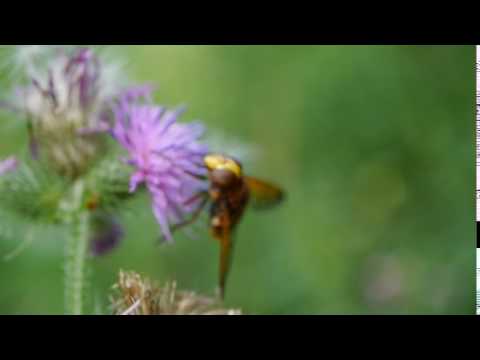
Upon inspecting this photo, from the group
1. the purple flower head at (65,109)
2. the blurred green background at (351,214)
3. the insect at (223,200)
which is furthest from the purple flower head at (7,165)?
the blurred green background at (351,214)

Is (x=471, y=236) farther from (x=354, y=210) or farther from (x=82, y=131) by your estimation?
(x=82, y=131)

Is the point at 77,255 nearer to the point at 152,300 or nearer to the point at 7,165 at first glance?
the point at 7,165

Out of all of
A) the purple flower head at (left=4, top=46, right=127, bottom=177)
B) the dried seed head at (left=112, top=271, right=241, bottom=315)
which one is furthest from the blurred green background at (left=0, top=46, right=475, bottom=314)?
the dried seed head at (left=112, top=271, right=241, bottom=315)

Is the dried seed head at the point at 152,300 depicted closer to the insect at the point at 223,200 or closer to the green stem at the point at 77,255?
the insect at the point at 223,200

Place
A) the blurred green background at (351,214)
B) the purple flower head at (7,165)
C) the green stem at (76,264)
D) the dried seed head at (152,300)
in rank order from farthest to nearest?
1. the blurred green background at (351,214)
2. the purple flower head at (7,165)
3. the green stem at (76,264)
4. the dried seed head at (152,300)

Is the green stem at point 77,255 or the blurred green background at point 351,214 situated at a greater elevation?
the blurred green background at point 351,214

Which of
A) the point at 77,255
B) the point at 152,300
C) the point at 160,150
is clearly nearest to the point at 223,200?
the point at 160,150
